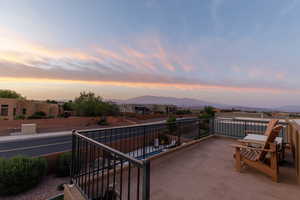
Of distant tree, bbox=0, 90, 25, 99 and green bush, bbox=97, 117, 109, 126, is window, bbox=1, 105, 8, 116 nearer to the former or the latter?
distant tree, bbox=0, 90, 25, 99

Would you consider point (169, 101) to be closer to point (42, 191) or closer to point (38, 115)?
point (38, 115)

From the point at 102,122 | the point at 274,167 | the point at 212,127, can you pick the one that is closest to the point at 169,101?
the point at 102,122

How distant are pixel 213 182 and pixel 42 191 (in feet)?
29.3

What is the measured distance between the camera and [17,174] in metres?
6.47

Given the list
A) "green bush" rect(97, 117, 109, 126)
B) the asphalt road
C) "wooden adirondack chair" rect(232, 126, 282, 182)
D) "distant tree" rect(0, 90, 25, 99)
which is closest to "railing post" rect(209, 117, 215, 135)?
"wooden adirondack chair" rect(232, 126, 282, 182)

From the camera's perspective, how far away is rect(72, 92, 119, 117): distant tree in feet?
84.7

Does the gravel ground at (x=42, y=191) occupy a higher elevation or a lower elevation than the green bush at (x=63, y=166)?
lower

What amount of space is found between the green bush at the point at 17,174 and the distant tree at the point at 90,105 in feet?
63.9

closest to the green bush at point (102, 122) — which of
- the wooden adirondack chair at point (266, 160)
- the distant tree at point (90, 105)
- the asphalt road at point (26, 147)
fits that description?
the distant tree at point (90, 105)

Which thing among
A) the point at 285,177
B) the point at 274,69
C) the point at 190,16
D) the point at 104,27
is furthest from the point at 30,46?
the point at 274,69

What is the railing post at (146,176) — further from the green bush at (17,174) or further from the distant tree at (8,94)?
the distant tree at (8,94)

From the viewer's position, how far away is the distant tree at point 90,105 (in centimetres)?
2583

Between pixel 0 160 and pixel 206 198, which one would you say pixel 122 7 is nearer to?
pixel 206 198

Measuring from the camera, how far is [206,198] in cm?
184
